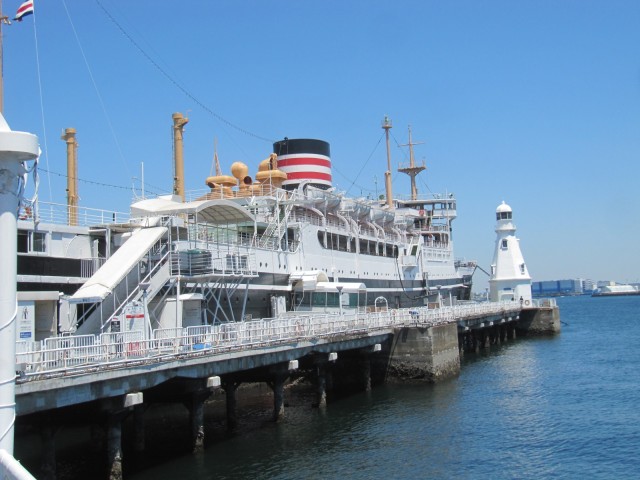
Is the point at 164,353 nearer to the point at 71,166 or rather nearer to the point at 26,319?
the point at 26,319

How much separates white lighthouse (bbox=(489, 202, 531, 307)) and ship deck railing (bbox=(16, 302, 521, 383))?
112 feet

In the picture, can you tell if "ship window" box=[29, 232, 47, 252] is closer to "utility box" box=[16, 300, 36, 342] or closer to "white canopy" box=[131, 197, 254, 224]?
"white canopy" box=[131, 197, 254, 224]

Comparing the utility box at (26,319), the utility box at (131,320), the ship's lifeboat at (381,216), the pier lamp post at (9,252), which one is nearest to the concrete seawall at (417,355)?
the utility box at (131,320)

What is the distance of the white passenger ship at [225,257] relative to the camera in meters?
29.2

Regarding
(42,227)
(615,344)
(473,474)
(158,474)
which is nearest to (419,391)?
(473,474)

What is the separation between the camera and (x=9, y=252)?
12.6 meters

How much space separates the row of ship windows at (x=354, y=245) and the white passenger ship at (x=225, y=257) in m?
0.13

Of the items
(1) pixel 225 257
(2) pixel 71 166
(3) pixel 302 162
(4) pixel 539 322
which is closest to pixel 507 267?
(4) pixel 539 322

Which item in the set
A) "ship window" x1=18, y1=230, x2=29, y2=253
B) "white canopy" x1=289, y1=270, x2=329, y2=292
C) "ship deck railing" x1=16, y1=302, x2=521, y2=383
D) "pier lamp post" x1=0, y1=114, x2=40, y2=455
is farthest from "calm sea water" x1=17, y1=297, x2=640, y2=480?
"pier lamp post" x1=0, y1=114, x2=40, y2=455

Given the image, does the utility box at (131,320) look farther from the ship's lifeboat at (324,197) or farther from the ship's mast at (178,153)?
the ship's lifeboat at (324,197)

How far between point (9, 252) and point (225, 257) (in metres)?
21.1

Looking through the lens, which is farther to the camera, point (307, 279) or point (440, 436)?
point (307, 279)

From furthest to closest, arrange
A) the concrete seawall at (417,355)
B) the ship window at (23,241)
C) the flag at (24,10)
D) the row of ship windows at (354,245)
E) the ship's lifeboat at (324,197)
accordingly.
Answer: the row of ship windows at (354,245), the ship's lifeboat at (324,197), the concrete seawall at (417,355), the ship window at (23,241), the flag at (24,10)

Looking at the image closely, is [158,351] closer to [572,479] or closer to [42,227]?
[42,227]
